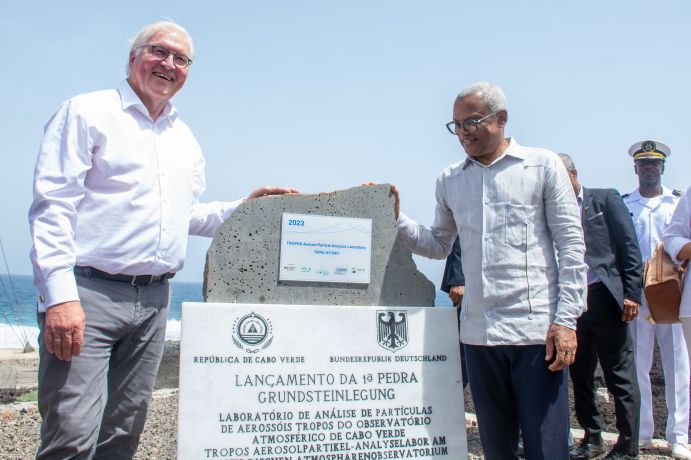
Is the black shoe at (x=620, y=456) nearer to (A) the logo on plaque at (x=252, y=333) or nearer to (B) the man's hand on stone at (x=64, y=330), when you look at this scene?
(A) the logo on plaque at (x=252, y=333)

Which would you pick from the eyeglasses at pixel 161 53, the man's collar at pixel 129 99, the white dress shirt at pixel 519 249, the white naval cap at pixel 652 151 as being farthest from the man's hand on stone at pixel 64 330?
the white naval cap at pixel 652 151

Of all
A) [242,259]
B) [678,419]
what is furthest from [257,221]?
[678,419]

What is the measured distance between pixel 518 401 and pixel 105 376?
6.34ft

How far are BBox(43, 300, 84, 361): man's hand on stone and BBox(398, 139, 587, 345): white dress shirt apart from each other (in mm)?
1811

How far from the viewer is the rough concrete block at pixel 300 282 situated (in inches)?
140

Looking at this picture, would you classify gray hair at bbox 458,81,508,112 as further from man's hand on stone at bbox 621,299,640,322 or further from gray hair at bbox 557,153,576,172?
man's hand on stone at bbox 621,299,640,322

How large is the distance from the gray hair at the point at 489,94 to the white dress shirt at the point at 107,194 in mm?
1481

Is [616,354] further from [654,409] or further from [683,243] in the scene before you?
[654,409]

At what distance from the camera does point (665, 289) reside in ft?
13.5

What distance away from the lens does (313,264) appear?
3.69 metres

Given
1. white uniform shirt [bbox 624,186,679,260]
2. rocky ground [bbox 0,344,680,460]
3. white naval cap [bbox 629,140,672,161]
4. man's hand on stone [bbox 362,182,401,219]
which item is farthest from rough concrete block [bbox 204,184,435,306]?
white naval cap [bbox 629,140,672,161]

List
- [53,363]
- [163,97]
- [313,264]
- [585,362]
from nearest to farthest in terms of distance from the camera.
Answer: [53,363] → [163,97] → [313,264] → [585,362]

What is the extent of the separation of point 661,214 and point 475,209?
3.58 meters

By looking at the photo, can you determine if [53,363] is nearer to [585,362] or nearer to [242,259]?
[242,259]
